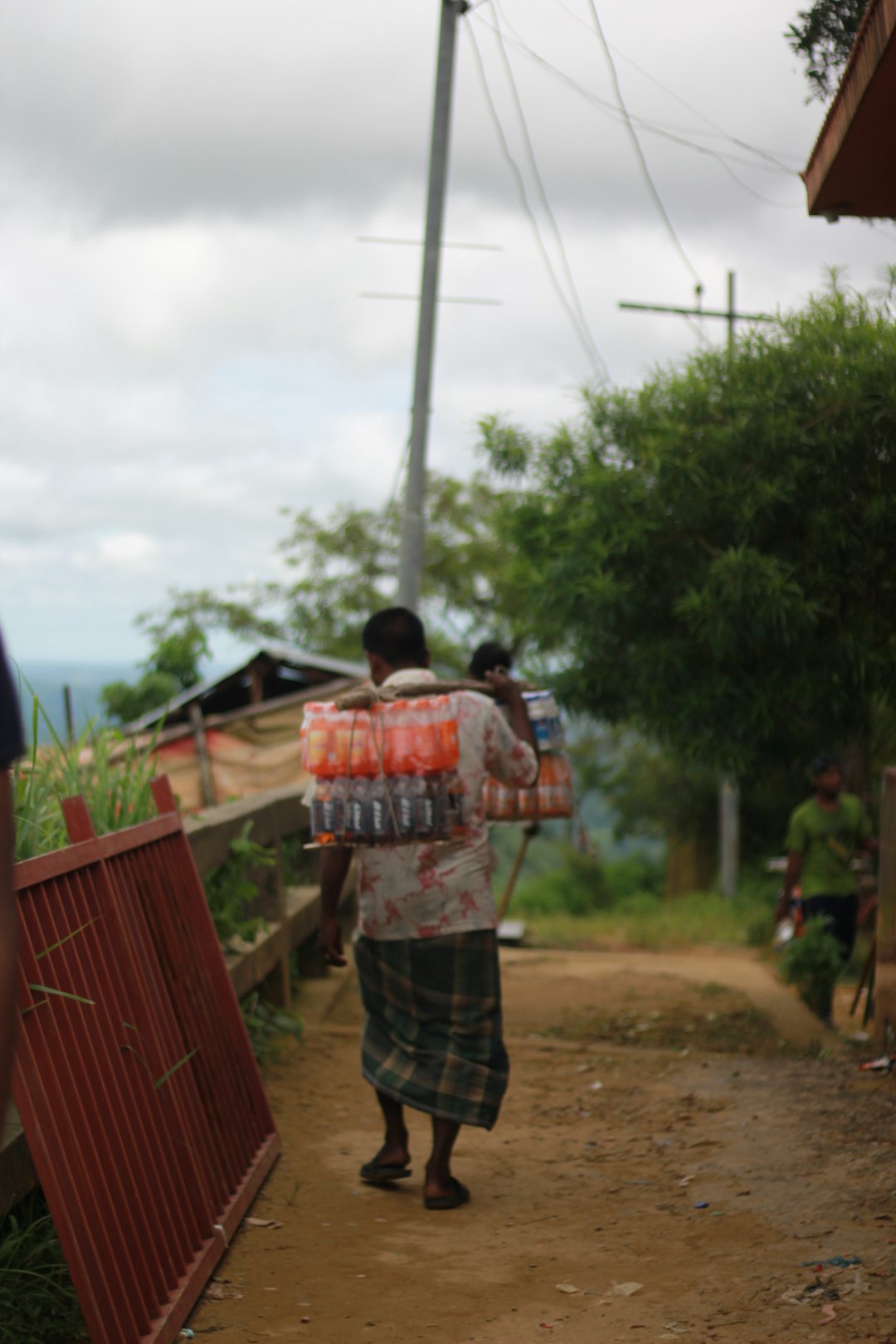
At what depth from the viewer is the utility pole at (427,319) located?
12.8 m

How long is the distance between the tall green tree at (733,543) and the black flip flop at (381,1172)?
3.19m

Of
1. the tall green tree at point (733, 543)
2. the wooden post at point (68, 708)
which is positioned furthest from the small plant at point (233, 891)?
the tall green tree at point (733, 543)

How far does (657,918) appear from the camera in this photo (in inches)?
875

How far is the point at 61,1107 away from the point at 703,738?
5.17 m

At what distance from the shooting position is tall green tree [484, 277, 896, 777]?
21.1ft

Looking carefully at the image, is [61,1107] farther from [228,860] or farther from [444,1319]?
[228,860]

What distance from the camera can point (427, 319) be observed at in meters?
13.1

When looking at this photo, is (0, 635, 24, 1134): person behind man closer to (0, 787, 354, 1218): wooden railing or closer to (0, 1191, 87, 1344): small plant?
(0, 1191, 87, 1344): small plant


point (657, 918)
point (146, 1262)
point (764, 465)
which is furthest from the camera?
point (657, 918)

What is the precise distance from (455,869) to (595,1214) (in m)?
1.21

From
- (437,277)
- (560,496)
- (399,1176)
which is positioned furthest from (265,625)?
(399,1176)

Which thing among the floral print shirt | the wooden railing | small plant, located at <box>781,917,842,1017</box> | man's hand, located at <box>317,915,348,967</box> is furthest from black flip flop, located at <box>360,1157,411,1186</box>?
small plant, located at <box>781,917,842,1017</box>

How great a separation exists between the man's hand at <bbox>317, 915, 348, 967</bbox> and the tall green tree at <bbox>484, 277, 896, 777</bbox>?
280cm

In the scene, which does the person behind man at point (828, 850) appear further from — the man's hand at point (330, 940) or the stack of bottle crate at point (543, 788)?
the man's hand at point (330, 940)
